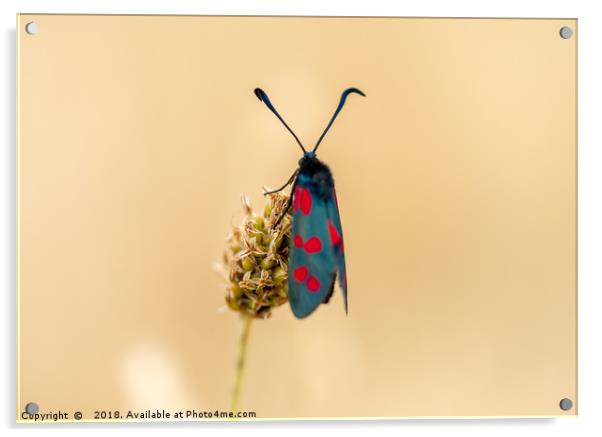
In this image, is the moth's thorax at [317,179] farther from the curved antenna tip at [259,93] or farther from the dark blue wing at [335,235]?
the curved antenna tip at [259,93]

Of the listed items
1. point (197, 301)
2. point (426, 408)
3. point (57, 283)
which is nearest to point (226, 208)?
point (197, 301)

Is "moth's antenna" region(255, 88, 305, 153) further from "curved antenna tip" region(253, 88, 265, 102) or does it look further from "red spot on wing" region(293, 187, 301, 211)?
"red spot on wing" region(293, 187, 301, 211)

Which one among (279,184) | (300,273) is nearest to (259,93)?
(279,184)

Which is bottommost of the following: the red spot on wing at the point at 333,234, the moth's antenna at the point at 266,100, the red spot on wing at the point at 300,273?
the red spot on wing at the point at 300,273

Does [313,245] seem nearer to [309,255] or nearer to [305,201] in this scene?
[309,255]

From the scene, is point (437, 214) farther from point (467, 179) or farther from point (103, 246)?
point (103, 246)

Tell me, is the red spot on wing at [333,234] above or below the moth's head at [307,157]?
below
